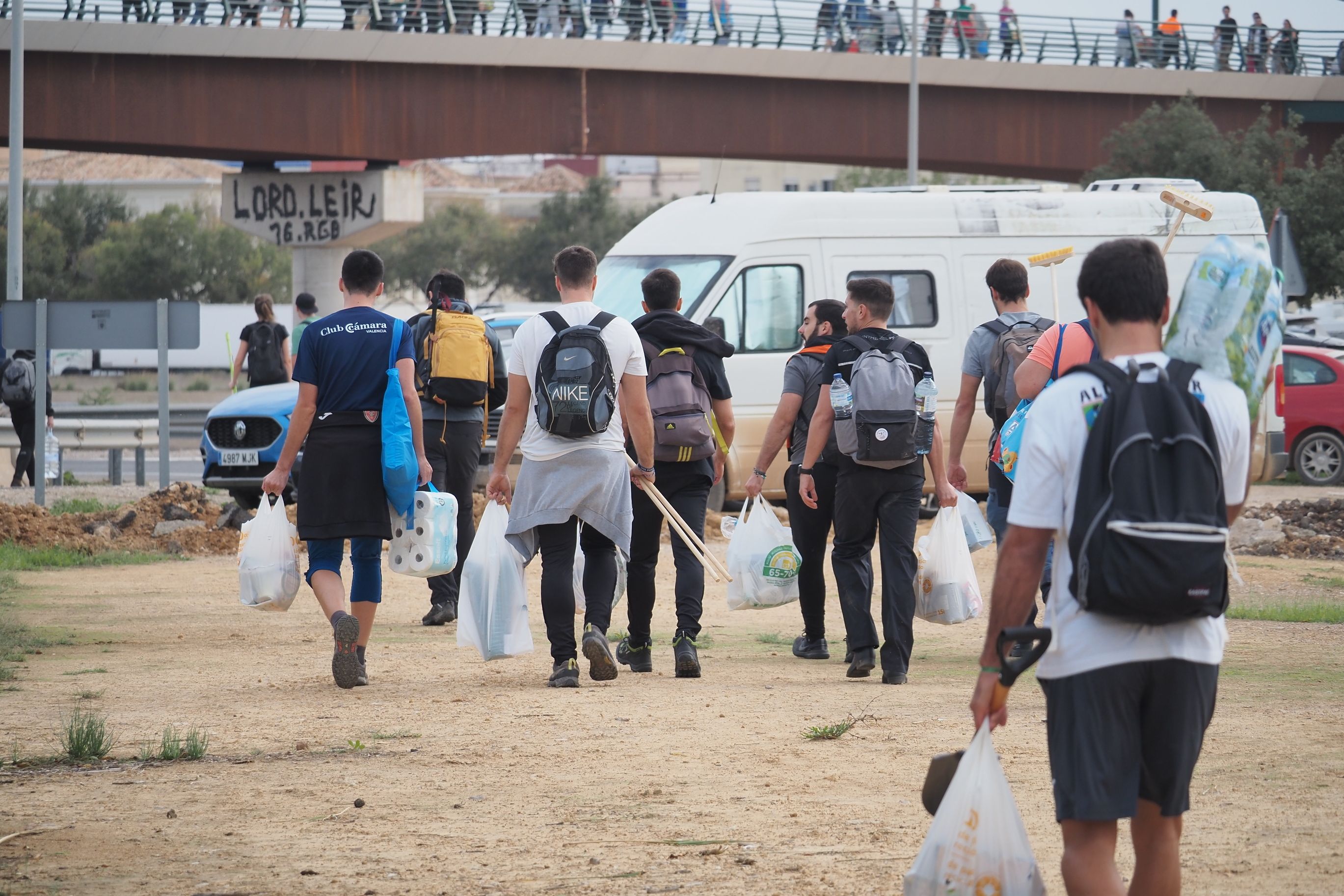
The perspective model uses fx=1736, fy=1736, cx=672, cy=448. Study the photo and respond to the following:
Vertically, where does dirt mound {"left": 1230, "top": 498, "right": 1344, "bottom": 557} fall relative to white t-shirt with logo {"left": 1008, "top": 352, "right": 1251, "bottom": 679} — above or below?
below

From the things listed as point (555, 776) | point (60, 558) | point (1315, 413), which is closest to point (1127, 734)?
point (555, 776)

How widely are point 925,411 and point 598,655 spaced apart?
182 cm

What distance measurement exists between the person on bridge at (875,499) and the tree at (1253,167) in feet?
99.8

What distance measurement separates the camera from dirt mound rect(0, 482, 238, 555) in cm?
1420

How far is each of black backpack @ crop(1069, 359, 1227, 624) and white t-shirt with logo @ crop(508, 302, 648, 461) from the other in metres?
4.12

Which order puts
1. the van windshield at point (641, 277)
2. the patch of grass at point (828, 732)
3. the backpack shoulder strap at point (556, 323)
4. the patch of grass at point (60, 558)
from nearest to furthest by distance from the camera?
the patch of grass at point (828, 732)
the backpack shoulder strap at point (556, 323)
the patch of grass at point (60, 558)
the van windshield at point (641, 277)

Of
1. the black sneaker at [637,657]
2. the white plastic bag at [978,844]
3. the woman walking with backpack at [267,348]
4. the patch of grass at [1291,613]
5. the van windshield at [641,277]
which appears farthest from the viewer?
the woman walking with backpack at [267,348]

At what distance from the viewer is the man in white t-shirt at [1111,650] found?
3443 millimetres

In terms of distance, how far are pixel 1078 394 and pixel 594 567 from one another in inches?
179

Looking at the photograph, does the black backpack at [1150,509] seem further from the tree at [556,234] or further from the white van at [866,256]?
the tree at [556,234]

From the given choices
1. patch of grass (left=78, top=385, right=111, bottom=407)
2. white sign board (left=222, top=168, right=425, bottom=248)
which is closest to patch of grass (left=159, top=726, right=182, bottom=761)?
white sign board (left=222, top=168, right=425, bottom=248)

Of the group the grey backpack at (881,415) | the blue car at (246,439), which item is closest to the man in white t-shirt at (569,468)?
the grey backpack at (881,415)

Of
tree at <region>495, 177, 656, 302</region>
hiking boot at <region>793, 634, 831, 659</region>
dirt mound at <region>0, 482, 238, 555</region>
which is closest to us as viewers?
hiking boot at <region>793, 634, 831, 659</region>

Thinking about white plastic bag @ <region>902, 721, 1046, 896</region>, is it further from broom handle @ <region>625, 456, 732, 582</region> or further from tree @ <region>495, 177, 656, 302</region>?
tree @ <region>495, 177, 656, 302</region>
